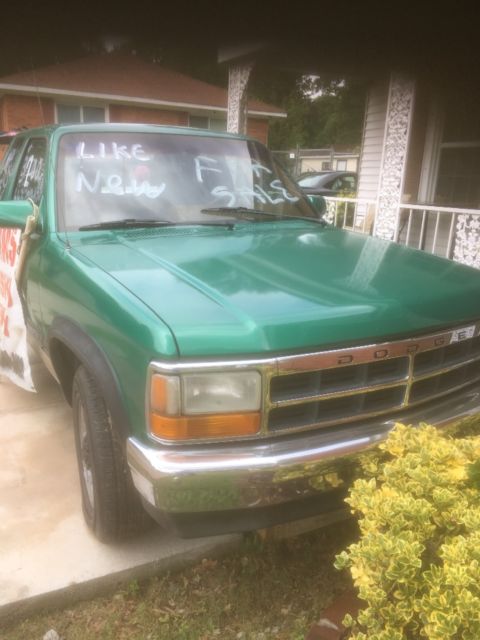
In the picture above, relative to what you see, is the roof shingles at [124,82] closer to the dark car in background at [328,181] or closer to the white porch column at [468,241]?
the dark car in background at [328,181]

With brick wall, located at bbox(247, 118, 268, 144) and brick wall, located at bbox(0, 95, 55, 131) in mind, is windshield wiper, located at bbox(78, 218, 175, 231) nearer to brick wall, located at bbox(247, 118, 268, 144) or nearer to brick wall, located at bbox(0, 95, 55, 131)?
brick wall, located at bbox(0, 95, 55, 131)

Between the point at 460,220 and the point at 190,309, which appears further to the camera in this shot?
the point at 460,220

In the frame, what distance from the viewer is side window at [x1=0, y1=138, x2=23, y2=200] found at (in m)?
3.91

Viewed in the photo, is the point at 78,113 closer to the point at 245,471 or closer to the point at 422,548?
the point at 245,471

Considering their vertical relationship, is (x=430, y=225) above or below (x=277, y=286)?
below

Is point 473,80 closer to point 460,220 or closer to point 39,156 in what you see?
point 460,220

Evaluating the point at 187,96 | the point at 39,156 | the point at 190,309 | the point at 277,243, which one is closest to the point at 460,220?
the point at 277,243

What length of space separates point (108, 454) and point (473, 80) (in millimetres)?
6667

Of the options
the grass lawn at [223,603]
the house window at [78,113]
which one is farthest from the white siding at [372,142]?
the house window at [78,113]

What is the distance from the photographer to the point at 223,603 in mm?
2266

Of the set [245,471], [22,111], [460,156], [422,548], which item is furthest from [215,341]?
[22,111]

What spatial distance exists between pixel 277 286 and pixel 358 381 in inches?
18.5

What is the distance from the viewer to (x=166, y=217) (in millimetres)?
2971

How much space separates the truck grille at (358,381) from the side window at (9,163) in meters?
2.91
